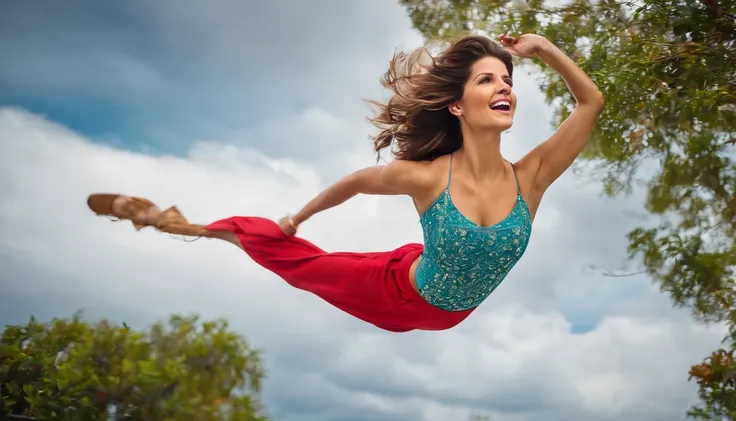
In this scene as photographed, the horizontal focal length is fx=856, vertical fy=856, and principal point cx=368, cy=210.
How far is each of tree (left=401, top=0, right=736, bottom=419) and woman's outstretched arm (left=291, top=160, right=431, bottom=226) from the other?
1.35 meters

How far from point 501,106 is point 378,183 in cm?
57

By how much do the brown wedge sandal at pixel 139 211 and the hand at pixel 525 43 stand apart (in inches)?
60.9

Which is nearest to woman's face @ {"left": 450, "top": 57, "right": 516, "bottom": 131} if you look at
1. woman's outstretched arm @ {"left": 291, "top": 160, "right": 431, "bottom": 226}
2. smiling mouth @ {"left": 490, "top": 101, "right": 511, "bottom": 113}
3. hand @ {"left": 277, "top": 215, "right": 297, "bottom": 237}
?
smiling mouth @ {"left": 490, "top": 101, "right": 511, "bottom": 113}

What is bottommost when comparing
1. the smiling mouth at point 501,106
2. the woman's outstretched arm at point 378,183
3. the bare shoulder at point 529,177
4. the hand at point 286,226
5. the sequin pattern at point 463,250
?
the sequin pattern at point 463,250

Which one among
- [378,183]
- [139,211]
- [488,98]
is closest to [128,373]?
[139,211]

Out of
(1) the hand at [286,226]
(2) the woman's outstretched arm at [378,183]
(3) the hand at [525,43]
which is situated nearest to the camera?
(3) the hand at [525,43]

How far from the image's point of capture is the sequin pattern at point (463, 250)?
10.7ft

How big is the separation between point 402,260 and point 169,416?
127cm

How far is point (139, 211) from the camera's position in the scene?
12.7 ft

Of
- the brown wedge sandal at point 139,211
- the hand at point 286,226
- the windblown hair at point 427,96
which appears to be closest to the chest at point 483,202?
the windblown hair at point 427,96

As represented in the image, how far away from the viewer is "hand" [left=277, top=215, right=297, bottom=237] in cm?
375

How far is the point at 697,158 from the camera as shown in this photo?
5.32 meters

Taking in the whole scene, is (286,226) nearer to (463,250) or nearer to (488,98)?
(463,250)

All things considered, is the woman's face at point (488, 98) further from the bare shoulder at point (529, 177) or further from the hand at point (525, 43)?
the bare shoulder at point (529, 177)
